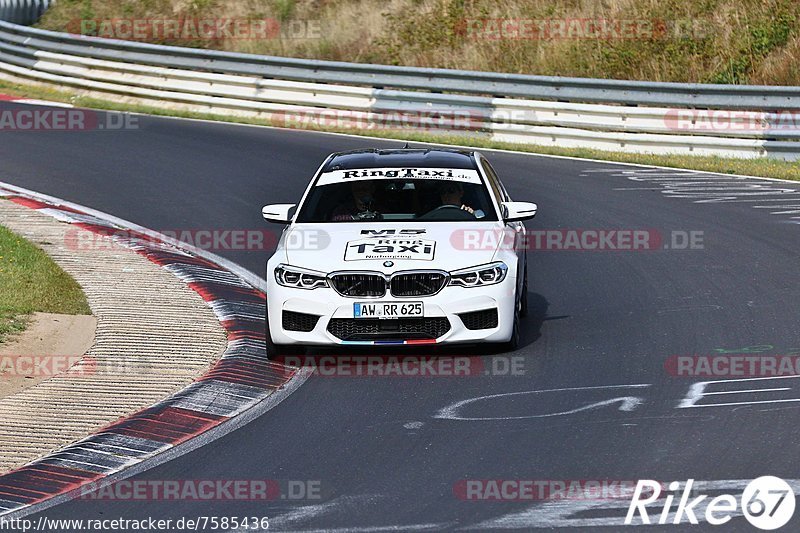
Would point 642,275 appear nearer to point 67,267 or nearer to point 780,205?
point 780,205

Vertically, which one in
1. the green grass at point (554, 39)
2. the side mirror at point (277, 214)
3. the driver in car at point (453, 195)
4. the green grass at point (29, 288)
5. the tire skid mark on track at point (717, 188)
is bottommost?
the green grass at point (29, 288)

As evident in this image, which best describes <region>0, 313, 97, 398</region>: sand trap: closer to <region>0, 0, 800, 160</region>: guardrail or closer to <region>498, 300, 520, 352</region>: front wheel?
<region>498, 300, 520, 352</region>: front wheel

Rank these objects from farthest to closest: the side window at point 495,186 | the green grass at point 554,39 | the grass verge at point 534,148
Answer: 1. the green grass at point 554,39
2. the grass verge at point 534,148
3. the side window at point 495,186

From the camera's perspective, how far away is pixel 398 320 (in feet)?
31.9

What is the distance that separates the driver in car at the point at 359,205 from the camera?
1084 centimetres

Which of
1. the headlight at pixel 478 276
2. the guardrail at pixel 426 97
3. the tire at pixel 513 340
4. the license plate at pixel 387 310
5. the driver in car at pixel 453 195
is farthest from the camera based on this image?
the guardrail at pixel 426 97

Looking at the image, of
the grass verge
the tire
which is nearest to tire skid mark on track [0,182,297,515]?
the tire

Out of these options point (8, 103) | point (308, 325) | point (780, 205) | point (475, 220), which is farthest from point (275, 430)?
point (8, 103)

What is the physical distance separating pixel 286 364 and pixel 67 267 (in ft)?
11.9

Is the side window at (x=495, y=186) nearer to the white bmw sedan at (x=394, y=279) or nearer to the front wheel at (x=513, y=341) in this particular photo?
the white bmw sedan at (x=394, y=279)

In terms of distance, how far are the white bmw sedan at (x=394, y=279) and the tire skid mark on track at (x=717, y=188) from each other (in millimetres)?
6628

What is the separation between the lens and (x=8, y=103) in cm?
2569

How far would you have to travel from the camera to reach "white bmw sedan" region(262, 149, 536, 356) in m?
9.72

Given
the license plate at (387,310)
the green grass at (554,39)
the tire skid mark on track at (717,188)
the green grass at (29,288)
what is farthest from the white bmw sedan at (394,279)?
the green grass at (554,39)
